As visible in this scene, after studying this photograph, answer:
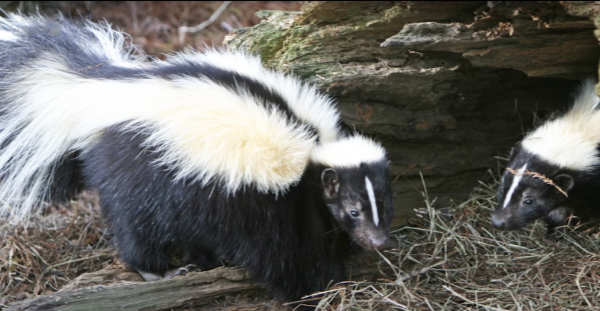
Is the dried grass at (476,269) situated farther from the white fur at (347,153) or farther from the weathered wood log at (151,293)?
the white fur at (347,153)

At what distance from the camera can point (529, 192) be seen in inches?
179

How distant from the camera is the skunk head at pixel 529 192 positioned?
4.52m

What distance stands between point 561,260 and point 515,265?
0.31m

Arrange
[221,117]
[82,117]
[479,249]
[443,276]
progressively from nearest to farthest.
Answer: [221,117]
[82,117]
[443,276]
[479,249]

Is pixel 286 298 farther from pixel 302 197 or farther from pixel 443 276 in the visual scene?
pixel 443 276

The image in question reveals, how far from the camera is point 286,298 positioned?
414 cm

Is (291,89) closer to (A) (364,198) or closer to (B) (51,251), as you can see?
(A) (364,198)

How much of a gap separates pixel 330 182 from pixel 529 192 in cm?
153

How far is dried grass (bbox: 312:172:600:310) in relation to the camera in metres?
4.01

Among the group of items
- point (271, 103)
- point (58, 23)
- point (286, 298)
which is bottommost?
point (286, 298)

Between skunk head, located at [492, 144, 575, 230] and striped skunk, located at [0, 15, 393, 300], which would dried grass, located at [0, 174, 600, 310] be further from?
striped skunk, located at [0, 15, 393, 300]

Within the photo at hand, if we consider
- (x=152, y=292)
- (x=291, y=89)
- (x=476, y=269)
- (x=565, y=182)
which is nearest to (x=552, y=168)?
(x=565, y=182)

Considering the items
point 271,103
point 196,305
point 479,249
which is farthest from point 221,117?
point 479,249

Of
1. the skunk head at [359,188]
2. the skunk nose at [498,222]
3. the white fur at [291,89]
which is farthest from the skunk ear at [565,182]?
the white fur at [291,89]
